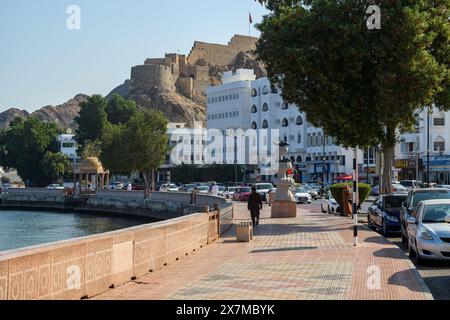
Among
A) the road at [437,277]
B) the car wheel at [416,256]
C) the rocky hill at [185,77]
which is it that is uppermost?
the rocky hill at [185,77]

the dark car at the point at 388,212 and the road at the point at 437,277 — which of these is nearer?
the road at the point at 437,277

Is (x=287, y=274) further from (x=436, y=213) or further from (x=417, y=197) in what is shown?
(x=417, y=197)

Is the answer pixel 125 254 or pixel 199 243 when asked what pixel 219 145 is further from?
pixel 125 254

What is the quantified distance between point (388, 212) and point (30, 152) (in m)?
93.4

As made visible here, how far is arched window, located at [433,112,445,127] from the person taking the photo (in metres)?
76.5

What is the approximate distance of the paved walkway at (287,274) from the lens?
40.5 ft

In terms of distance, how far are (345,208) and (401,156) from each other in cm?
4358

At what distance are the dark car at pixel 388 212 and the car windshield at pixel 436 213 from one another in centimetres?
703

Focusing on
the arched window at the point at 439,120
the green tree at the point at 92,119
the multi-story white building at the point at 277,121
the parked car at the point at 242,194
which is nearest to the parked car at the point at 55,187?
the green tree at the point at 92,119

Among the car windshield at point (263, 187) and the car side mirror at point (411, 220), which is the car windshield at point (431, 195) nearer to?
the car side mirror at point (411, 220)

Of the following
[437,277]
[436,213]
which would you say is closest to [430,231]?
[436,213]

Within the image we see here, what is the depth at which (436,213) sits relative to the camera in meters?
18.5

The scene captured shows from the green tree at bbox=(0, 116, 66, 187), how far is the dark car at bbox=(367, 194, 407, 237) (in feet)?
288
